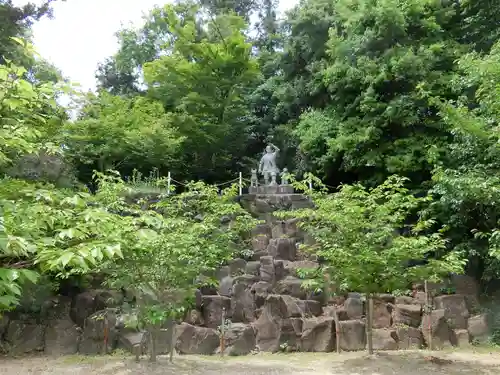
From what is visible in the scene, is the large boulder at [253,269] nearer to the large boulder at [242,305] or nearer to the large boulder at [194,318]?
the large boulder at [242,305]

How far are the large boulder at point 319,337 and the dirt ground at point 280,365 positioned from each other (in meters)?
0.26

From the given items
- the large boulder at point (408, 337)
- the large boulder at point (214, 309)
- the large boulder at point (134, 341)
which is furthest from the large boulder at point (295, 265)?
the large boulder at point (134, 341)

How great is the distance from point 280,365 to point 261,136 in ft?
51.2

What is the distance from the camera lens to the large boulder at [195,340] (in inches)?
342

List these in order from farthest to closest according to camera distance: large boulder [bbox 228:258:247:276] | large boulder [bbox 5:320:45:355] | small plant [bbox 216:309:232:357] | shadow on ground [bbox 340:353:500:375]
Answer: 1. large boulder [bbox 228:258:247:276]
2. large boulder [bbox 5:320:45:355]
3. small plant [bbox 216:309:232:357]
4. shadow on ground [bbox 340:353:500:375]

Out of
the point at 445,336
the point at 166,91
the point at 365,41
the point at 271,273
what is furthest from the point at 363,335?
the point at 166,91

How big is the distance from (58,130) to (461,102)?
12.6 m

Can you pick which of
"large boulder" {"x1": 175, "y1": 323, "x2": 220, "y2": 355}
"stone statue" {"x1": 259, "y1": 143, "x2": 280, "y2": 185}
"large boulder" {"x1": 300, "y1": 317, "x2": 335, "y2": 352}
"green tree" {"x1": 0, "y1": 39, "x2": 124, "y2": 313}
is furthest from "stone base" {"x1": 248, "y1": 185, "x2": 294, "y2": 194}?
"green tree" {"x1": 0, "y1": 39, "x2": 124, "y2": 313}

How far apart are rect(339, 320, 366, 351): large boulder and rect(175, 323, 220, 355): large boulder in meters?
2.54

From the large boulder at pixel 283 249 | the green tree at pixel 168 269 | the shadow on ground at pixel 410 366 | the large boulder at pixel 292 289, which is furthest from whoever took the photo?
the large boulder at pixel 283 249

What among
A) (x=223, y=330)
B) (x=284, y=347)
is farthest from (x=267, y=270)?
(x=223, y=330)

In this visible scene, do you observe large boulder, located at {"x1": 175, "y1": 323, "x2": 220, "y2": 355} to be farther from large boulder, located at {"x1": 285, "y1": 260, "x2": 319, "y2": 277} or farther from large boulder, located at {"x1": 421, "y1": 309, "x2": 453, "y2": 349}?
large boulder, located at {"x1": 421, "y1": 309, "x2": 453, "y2": 349}

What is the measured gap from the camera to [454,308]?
33.3 feet

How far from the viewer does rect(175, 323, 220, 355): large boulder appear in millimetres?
8680
